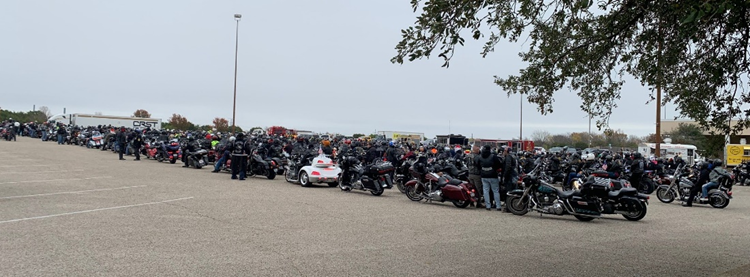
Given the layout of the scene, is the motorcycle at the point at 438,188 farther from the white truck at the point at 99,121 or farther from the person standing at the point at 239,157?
the white truck at the point at 99,121

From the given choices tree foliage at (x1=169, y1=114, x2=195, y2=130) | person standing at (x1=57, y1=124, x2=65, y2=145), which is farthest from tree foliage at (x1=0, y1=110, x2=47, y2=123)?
person standing at (x1=57, y1=124, x2=65, y2=145)

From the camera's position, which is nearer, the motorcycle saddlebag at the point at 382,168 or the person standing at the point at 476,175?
the person standing at the point at 476,175

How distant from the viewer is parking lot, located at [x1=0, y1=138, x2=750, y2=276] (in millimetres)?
6969

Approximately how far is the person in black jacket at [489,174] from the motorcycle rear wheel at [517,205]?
1.75ft

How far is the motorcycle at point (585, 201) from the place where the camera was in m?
12.7

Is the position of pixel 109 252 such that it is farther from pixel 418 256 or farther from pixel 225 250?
pixel 418 256

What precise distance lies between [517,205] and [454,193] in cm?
164

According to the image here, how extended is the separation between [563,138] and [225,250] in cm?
7572

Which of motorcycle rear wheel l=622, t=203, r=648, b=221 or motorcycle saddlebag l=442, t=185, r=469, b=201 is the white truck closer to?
motorcycle saddlebag l=442, t=185, r=469, b=201

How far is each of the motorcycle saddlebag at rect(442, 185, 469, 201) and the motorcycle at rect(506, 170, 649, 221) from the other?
1.43 metres

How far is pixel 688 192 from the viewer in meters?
17.9

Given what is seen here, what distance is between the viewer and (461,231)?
33.9 feet

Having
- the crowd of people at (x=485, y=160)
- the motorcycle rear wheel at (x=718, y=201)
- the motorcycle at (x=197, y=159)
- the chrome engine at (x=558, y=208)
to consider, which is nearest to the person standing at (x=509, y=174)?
the crowd of people at (x=485, y=160)

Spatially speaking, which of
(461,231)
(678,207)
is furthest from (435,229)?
(678,207)
